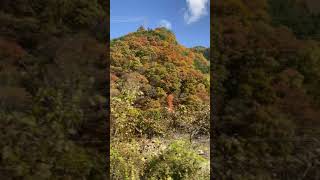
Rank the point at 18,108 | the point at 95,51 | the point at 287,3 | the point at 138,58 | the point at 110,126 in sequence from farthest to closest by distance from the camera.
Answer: the point at 138,58 < the point at 287,3 < the point at 110,126 < the point at 95,51 < the point at 18,108

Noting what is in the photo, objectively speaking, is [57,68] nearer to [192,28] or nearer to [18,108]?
[18,108]

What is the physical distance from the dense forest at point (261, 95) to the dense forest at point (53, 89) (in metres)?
1.13

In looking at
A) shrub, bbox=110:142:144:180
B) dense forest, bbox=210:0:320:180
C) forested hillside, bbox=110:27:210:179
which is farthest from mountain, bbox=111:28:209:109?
dense forest, bbox=210:0:320:180

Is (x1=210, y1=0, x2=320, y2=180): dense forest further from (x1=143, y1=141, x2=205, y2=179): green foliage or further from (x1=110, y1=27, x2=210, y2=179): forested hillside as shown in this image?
(x1=110, y1=27, x2=210, y2=179): forested hillside

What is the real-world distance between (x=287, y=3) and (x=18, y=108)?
2.91 metres

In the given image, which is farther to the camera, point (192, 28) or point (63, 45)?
point (192, 28)

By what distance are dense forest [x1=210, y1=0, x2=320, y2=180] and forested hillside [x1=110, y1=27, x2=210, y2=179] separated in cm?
37

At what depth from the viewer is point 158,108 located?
601 centimetres

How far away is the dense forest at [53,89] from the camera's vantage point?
13.4ft

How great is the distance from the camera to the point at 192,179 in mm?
4570

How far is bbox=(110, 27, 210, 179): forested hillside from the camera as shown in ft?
15.1

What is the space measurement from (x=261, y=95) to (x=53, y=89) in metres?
1.93

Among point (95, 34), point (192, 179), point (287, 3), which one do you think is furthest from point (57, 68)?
point (287, 3)

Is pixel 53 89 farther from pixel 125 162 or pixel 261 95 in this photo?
pixel 261 95
